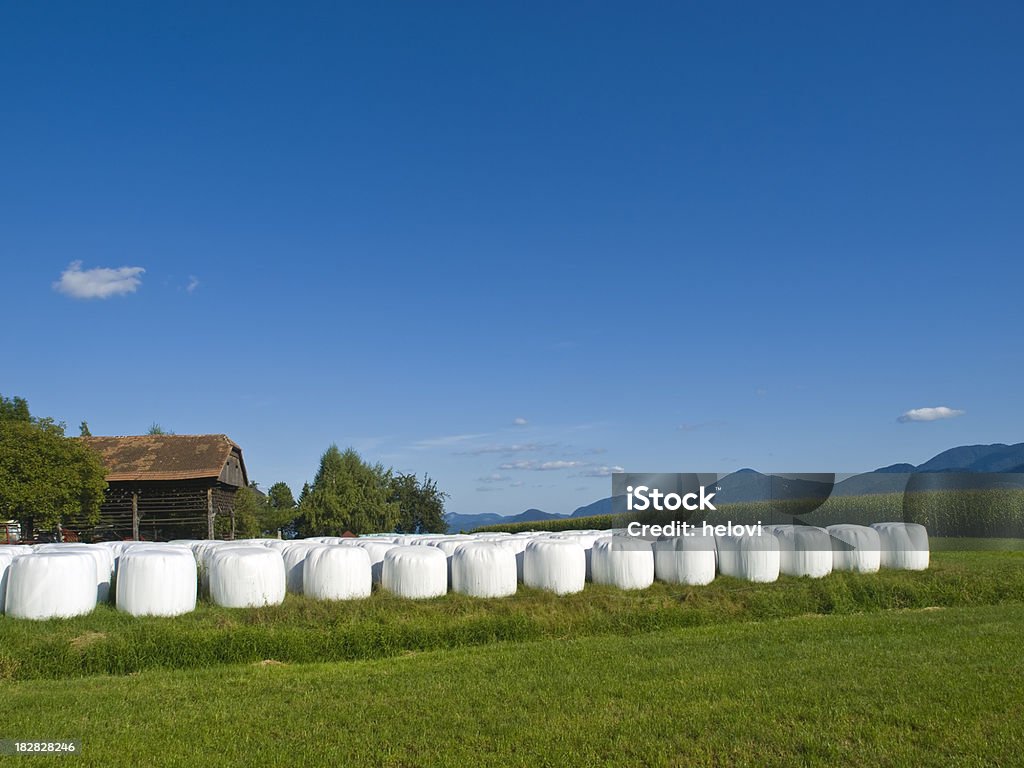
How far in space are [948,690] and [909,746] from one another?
5.94 feet

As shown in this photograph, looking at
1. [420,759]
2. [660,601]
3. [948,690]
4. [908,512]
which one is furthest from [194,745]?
[908,512]

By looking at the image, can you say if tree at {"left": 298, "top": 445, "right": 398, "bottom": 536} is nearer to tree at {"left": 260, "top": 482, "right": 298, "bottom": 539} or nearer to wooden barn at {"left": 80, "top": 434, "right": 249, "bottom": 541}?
tree at {"left": 260, "top": 482, "right": 298, "bottom": 539}

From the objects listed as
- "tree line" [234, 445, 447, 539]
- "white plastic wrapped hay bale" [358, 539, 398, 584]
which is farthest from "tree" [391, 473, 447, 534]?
"white plastic wrapped hay bale" [358, 539, 398, 584]

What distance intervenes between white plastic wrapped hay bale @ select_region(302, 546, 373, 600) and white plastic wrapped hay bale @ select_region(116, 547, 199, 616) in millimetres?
2027

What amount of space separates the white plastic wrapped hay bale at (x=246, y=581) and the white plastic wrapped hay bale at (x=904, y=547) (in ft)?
41.7

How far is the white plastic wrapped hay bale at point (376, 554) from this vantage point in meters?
15.5

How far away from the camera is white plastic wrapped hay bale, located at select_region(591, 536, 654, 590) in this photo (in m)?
15.4

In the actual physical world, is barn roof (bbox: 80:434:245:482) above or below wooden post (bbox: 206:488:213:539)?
above

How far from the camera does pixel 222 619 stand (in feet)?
40.7

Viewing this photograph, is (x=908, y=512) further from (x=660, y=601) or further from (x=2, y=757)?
(x=2, y=757)

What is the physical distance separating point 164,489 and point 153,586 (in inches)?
1019

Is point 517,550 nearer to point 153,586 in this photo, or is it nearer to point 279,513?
point 153,586

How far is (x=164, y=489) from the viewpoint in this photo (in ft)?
120

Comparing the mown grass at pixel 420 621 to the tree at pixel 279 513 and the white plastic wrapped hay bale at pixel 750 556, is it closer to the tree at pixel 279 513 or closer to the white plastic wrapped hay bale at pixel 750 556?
the white plastic wrapped hay bale at pixel 750 556
